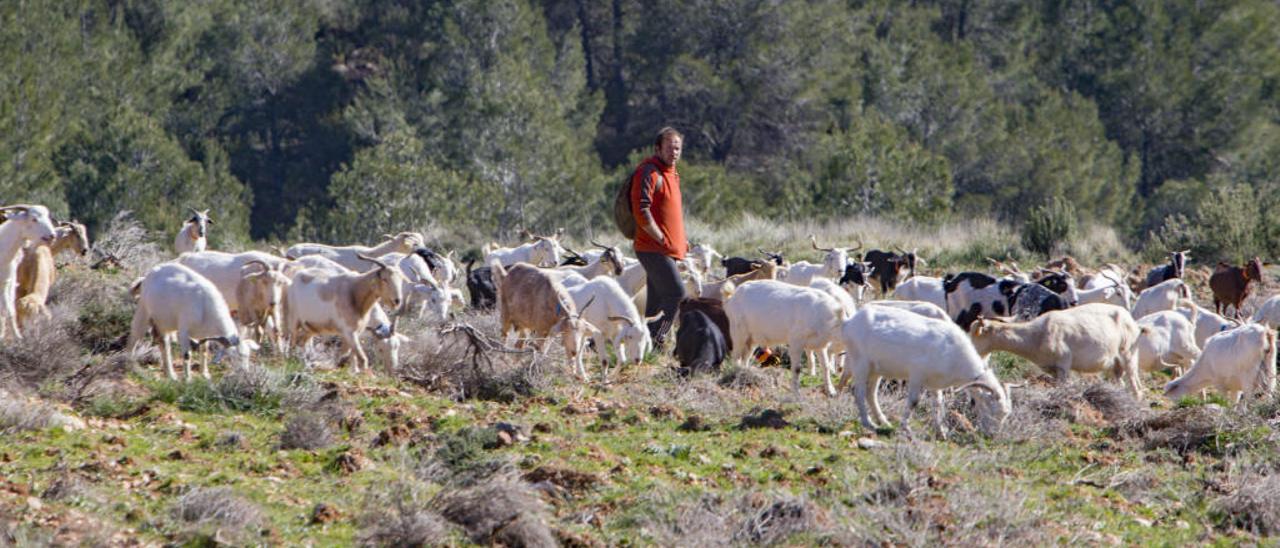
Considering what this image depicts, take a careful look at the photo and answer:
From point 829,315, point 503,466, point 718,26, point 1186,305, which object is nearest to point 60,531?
point 503,466

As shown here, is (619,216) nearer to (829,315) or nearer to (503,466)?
(829,315)

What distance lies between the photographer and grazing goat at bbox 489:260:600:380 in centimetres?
1284

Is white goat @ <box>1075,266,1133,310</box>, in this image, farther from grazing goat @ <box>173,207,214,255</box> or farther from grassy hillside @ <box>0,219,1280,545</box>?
grazing goat @ <box>173,207,214,255</box>

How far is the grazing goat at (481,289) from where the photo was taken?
18.0 metres

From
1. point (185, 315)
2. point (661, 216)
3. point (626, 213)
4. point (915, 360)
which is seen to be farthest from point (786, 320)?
point (185, 315)

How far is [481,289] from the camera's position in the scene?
60.0 feet

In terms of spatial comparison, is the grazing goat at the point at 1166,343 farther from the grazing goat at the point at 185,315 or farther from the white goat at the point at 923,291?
the grazing goat at the point at 185,315

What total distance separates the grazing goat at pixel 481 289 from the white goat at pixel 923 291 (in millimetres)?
4486

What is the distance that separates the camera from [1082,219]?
4231 centimetres

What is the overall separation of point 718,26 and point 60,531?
42.1 meters

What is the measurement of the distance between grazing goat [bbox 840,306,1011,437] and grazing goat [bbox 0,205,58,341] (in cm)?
715

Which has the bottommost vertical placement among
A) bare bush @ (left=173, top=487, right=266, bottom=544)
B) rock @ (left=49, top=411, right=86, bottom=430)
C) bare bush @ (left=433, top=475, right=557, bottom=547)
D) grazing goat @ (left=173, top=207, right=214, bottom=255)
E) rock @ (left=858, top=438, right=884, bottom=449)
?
grazing goat @ (left=173, top=207, right=214, bottom=255)

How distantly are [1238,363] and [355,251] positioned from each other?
9.88 meters

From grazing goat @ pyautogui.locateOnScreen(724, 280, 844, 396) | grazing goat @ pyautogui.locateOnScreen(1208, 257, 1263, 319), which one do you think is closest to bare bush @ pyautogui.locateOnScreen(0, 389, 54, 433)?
grazing goat @ pyautogui.locateOnScreen(724, 280, 844, 396)
